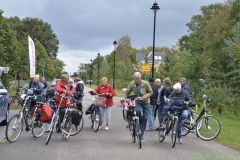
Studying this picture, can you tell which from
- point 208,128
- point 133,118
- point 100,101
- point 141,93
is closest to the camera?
point 133,118

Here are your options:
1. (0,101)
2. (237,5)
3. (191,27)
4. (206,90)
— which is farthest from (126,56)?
(0,101)

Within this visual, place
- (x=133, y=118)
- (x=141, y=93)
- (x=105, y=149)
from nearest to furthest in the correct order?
1. (x=105, y=149)
2. (x=133, y=118)
3. (x=141, y=93)

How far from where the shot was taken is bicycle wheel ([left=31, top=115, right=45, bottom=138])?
1116 centimetres

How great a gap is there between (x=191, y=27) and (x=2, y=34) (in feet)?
156

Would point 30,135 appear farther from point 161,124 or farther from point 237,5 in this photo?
point 237,5

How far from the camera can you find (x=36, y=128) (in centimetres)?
1146

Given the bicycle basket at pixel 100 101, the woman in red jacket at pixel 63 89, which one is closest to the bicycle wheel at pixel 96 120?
the bicycle basket at pixel 100 101

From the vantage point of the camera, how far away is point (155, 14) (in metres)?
25.0

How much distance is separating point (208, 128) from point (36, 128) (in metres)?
4.87

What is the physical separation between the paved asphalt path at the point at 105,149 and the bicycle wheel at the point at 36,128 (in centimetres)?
16

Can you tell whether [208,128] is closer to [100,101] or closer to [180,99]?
[180,99]

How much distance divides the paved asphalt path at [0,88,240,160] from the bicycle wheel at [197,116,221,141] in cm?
24

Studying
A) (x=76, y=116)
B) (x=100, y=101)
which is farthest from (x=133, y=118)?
(x=100, y=101)

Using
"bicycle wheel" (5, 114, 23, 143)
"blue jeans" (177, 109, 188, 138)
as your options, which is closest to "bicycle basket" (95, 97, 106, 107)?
"blue jeans" (177, 109, 188, 138)
